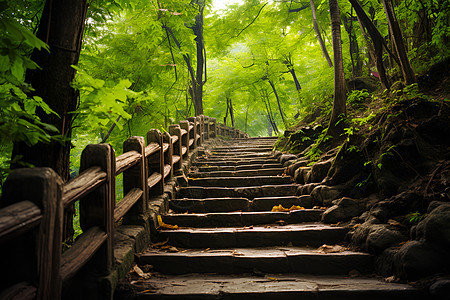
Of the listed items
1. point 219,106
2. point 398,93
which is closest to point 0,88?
point 398,93

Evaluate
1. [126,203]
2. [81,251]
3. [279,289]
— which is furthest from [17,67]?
[279,289]

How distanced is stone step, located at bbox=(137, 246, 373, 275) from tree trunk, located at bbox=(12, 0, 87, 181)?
144 centimetres

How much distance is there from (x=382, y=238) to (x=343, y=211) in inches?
34.4

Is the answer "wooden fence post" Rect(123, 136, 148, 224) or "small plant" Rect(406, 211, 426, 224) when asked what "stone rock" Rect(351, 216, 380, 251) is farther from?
"wooden fence post" Rect(123, 136, 148, 224)

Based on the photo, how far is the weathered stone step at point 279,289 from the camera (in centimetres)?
229

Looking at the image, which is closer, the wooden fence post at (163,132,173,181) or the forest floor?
the forest floor

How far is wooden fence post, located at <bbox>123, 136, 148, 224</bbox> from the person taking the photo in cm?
330

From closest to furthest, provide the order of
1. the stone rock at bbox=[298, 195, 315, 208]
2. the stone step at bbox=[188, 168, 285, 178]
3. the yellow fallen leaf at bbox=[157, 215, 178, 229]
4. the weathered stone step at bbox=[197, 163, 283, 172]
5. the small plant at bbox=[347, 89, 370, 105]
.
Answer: the yellow fallen leaf at bbox=[157, 215, 178, 229], the stone rock at bbox=[298, 195, 315, 208], the small plant at bbox=[347, 89, 370, 105], the stone step at bbox=[188, 168, 285, 178], the weathered stone step at bbox=[197, 163, 283, 172]

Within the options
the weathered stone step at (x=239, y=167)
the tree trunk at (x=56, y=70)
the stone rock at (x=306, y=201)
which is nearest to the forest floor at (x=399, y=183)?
the stone rock at (x=306, y=201)

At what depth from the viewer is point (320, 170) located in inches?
180

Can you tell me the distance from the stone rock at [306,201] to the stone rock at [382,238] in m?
1.42

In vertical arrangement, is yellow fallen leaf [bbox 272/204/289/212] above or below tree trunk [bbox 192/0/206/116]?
below

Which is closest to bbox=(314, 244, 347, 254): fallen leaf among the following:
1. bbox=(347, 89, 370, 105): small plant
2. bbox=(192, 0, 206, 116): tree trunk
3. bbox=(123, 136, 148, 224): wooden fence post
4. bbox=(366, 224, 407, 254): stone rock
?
bbox=(366, 224, 407, 254): stone rock

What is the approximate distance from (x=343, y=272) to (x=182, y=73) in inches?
337
